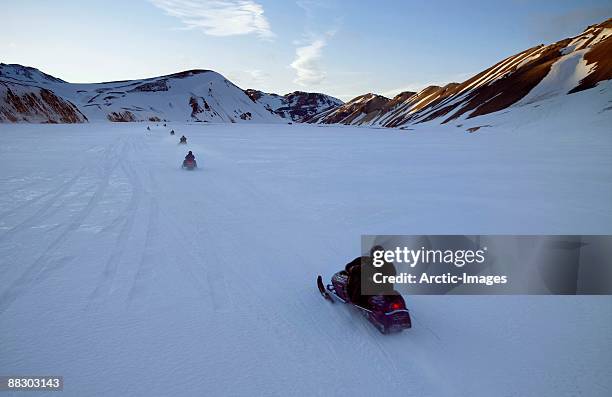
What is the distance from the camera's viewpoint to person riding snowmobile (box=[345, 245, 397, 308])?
5.57 meters

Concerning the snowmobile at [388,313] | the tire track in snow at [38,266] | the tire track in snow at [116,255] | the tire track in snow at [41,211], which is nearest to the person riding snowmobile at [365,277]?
the snowmobile at [388,313]

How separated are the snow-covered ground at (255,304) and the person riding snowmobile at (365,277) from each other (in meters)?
0.42

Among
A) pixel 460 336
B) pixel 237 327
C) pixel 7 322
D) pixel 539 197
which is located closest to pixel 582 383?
pixel 460 336

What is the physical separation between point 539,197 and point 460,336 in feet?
36.6

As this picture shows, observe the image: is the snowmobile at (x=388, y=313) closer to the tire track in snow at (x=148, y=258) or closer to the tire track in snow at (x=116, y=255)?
the tire track in snow at (x=148, y=258)

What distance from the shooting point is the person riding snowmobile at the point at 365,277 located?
5.57 metres

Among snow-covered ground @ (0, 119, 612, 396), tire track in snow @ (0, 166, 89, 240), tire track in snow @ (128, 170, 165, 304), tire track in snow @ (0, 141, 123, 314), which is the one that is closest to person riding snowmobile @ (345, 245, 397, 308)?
snow-covered ground @ (0, 119, 612, 396)

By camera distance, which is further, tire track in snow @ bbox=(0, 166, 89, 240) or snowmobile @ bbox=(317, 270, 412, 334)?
tire track in snow @ bbox=(0, 166, 89, 240)

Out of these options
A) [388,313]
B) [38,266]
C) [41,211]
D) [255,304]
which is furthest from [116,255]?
[388,313]

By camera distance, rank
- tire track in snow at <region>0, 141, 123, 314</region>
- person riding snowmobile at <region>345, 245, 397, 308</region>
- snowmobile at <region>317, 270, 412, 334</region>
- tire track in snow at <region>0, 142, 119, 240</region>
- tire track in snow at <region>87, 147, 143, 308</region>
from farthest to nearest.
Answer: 1. tire track in snow at <region>0, 142, 119, 240</region>
2. tire track in snow at <region>87, 147, 143, 308</region>
3. tire track in snow at <region>0, 141, 123, 314</region>
4. person riding snowmobile at <region>345, 245, 397, 308</region>
5. snowmobile at <region>317, 270, 412, 334</region>

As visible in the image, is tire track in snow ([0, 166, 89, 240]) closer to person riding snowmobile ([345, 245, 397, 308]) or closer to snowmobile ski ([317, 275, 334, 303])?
snowmobile ski ([317, 275, 334, 303])

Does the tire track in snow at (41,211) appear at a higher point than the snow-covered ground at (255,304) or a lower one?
higher

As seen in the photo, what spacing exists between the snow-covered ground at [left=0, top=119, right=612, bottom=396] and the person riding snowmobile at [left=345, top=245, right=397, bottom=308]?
42 cm

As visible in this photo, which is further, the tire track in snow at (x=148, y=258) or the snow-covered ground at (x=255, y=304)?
the tire track in snow at (x=148, y=258)
